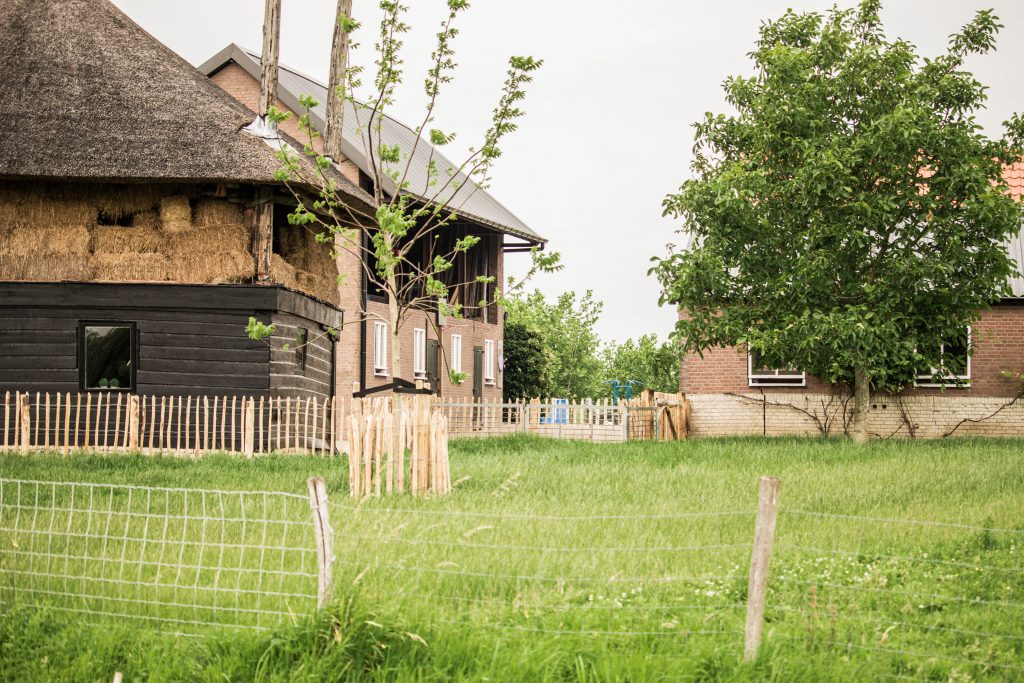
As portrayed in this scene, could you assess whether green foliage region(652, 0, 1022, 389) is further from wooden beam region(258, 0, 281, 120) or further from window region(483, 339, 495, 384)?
window region(483, 339, 495, 384)

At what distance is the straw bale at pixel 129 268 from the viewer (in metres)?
21.5

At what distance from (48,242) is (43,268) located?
1.67 ft

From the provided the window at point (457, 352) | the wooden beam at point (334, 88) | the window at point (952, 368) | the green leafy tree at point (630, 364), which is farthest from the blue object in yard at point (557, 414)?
the green leafy tree at point (630, 364)

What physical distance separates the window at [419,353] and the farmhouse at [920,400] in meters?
9.34

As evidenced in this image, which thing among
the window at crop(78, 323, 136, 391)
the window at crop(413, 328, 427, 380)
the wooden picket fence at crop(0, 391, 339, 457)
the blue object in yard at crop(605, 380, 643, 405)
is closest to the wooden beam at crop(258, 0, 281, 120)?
the window at crop(78, 323, 136, 391)

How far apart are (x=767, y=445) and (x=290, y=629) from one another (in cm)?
1808

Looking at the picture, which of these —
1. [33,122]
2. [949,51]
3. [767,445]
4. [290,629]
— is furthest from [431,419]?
[949,51]

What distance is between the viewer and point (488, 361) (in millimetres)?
39188

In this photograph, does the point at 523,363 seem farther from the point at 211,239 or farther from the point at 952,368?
the point at 211,239

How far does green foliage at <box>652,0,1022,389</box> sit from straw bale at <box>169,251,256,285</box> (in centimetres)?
902

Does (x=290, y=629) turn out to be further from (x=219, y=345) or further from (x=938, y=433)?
(x=938, y=433)

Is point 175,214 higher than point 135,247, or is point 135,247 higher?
point 175,214

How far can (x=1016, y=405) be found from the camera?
93.1ft

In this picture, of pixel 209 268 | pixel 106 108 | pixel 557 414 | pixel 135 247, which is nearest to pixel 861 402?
pixel 557 414
